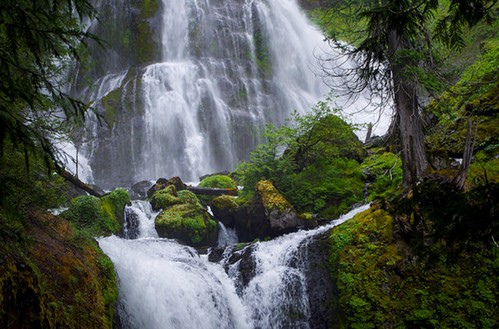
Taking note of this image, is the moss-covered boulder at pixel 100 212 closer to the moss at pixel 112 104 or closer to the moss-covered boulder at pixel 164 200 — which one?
the moss-covered boulder at pixel 164 200

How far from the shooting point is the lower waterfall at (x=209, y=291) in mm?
7156

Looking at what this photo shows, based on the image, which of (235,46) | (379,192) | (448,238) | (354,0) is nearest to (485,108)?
(379,192)

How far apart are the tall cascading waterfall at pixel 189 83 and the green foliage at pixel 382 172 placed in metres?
13.0

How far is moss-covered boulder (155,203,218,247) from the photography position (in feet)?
40.0

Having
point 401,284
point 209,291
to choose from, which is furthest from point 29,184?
point 401,284

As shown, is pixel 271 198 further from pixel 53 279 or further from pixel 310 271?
pixel 53 279

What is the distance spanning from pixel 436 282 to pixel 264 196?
6170mm

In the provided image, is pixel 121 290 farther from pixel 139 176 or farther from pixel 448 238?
pixel 139 176

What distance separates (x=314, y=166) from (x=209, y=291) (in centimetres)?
A: 669

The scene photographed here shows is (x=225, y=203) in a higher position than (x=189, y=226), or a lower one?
higher

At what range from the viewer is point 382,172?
11844mm

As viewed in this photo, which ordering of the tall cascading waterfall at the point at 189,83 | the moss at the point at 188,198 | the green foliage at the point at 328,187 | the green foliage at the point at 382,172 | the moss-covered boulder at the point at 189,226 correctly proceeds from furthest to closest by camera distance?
the tall cascading waterfall at the point at 189,83 → the moss at the point at 188,198 → the moss-covered boulder at the point at 189,226 → the green foliage at the point at 328,187 → the green foliage at the point at 382,172

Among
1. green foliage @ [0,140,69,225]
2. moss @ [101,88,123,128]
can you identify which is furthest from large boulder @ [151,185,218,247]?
moss @ [101,88,123,128]

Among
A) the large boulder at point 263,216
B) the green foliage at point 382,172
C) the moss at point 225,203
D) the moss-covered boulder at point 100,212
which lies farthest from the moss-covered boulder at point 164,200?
the green foliage at point 382,172
